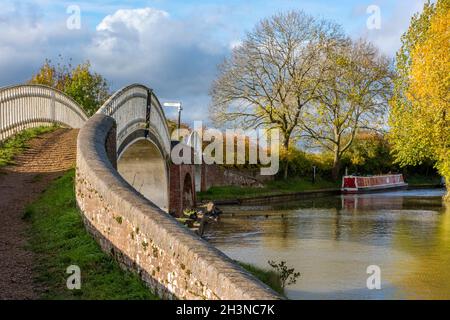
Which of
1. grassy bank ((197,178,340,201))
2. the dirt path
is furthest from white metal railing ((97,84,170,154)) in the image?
grassy bank ((197,178,340,201))

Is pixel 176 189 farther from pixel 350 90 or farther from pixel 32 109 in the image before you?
pixel 350 90

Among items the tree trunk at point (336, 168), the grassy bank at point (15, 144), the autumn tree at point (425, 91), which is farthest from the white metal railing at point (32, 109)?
the tree trunk at point (336, 168)

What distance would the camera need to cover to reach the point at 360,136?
5069 centimetres

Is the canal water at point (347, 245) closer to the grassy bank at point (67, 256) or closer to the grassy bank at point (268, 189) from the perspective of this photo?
the grassy bank at point (268, 189)

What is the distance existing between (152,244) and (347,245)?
1333cm

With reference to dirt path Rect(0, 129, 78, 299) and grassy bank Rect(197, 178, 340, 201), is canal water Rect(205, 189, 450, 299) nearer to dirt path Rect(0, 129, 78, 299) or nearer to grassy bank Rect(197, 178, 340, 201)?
grassy bank Rect(197, 178, 340, 201)

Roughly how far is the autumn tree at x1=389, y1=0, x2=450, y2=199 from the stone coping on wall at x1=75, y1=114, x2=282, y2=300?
2318 cm

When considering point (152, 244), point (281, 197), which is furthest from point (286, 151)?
point (152, 244)

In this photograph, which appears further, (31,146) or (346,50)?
(346,50)

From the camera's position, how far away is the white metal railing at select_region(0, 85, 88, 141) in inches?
647

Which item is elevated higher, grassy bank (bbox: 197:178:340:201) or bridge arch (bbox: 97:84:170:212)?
bridge arch (bbox: 97:84:170:212)
